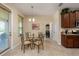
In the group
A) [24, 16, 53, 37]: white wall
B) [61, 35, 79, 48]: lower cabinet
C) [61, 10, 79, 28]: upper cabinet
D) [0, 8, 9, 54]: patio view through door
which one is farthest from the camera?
[24, 16, 53, 37]: white wall

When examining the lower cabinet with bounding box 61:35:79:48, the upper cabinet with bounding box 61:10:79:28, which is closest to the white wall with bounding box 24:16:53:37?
the upper cabinet with bounding box 61:10:79:28

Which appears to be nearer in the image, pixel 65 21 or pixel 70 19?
pixel 70 19

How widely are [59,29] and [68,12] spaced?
1.36 metres

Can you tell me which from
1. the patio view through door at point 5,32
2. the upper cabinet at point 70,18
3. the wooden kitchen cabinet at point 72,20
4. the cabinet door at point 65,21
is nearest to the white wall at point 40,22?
the cabinet door at point 65,21

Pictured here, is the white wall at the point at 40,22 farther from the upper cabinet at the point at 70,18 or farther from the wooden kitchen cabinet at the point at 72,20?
the wooden kitchen cabinet at the point at 72,20

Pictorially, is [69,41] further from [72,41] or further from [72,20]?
[72,20]

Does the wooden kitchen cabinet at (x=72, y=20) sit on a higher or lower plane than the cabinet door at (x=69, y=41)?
higher

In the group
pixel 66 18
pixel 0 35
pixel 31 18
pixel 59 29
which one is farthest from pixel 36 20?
pixel 0 35

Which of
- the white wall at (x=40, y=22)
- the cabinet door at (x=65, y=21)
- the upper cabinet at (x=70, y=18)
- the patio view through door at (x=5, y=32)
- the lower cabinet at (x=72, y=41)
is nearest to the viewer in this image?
the patio view through door at (x=5, y=32)

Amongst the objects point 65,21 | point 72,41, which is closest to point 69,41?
point 72,41

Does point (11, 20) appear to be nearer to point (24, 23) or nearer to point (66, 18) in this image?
point (66, 18)

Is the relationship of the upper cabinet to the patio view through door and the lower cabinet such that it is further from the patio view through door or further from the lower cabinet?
the patio view through door

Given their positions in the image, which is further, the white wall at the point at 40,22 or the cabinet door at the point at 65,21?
the white wall at the point at 40,22

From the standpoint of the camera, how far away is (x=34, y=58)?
1.52 meters
